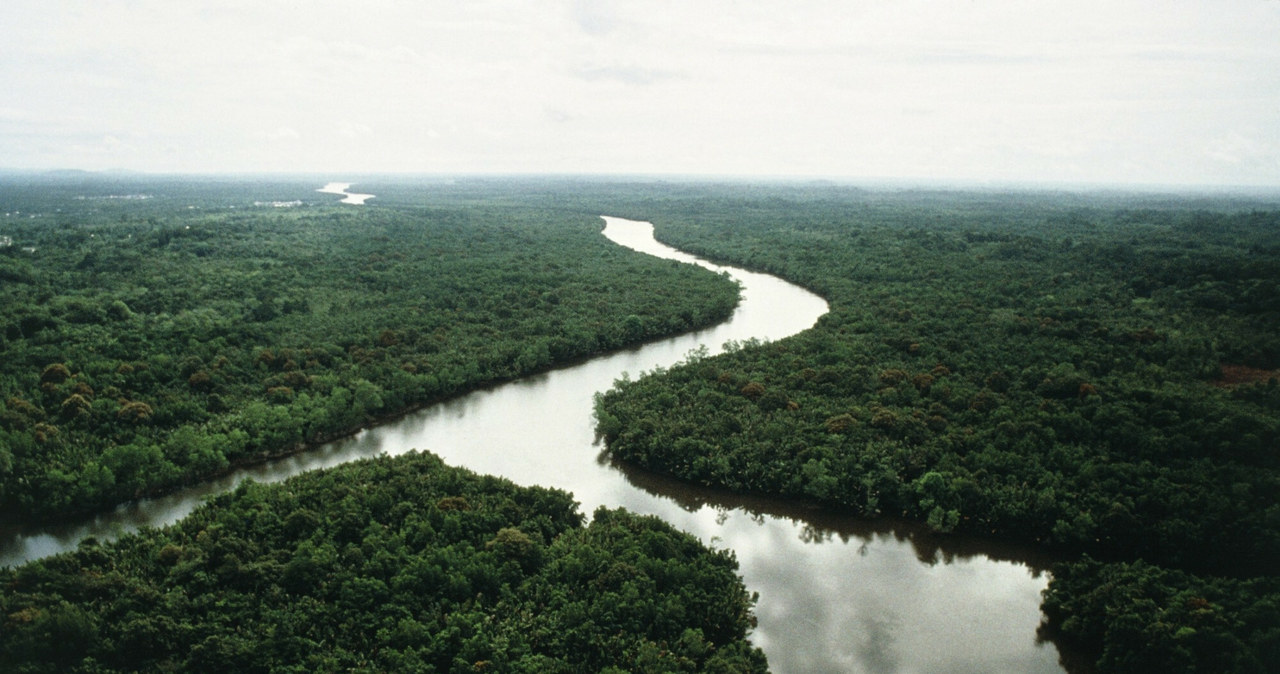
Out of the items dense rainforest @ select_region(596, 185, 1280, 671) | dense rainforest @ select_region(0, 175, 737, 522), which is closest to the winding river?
dense rainforest @ select_region(596, 185, 1280, 671)

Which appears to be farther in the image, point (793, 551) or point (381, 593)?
point (793, 551)

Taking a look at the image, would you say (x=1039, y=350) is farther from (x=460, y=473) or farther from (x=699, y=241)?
(x=699, y=241)

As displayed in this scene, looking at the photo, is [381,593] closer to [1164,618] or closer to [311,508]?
[311,508]

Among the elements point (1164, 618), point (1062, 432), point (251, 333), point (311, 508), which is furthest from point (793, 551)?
point (251, 333)

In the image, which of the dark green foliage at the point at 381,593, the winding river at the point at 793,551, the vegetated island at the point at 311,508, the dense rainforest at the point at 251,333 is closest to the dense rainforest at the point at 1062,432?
the winding river at the point at 793,551

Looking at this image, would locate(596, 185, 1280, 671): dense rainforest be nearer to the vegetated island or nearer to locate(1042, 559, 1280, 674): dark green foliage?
locate(1042, 559, 1280, 674): dark green foliage

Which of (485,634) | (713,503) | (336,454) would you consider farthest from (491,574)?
(336,454)

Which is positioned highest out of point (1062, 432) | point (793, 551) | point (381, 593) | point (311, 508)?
point (1062, 432)
